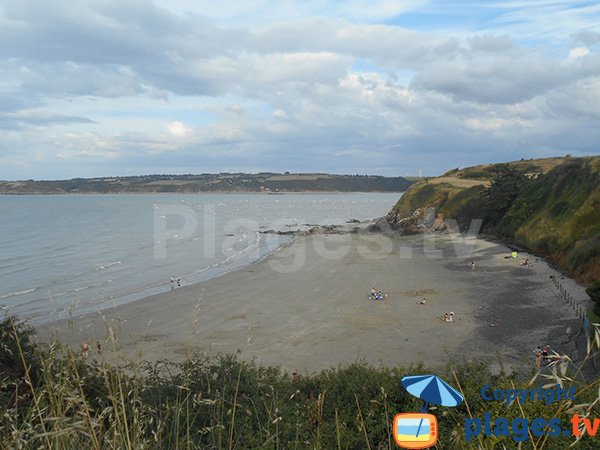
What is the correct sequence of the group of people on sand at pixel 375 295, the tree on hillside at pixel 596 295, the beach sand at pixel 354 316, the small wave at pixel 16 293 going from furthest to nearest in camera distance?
the small wave at pixel 16 293 → the group of people on sand at pixel 375 295 → the beach sand at pixel 354 316 → the tree on hillside at pixel 596 295

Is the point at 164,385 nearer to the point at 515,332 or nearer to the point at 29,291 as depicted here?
the point at 515,332

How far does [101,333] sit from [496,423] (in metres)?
23.5

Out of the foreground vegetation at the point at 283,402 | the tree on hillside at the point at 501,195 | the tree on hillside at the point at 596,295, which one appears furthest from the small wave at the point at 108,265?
the tree on hillside at the point at 501,195

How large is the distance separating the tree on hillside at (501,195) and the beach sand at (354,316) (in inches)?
653

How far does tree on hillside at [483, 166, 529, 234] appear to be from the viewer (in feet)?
203

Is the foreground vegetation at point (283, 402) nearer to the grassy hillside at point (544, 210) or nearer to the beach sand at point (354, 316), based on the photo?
the beach sand at point (354, 316)

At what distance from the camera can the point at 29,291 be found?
34.6 meters

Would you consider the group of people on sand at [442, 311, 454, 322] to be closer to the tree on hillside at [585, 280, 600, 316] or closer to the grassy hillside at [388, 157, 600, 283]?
the tree on hillside at [585, 280, 600, 316]

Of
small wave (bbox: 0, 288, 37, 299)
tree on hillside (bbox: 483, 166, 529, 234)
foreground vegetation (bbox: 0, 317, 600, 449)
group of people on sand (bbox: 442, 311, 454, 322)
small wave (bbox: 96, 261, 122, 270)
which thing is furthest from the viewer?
tree on hillside (bbox: 483, 166, 529, 234)

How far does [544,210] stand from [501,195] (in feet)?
37.1

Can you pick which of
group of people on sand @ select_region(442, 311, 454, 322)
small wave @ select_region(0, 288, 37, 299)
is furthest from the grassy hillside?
small wave @ select_region(0, 288, 37, 299)

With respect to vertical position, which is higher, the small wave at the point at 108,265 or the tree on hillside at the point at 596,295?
the tree on hillside at the point at 596,295

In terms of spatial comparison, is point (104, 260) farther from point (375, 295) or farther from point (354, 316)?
point (354, 316)

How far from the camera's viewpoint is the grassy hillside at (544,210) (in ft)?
122
